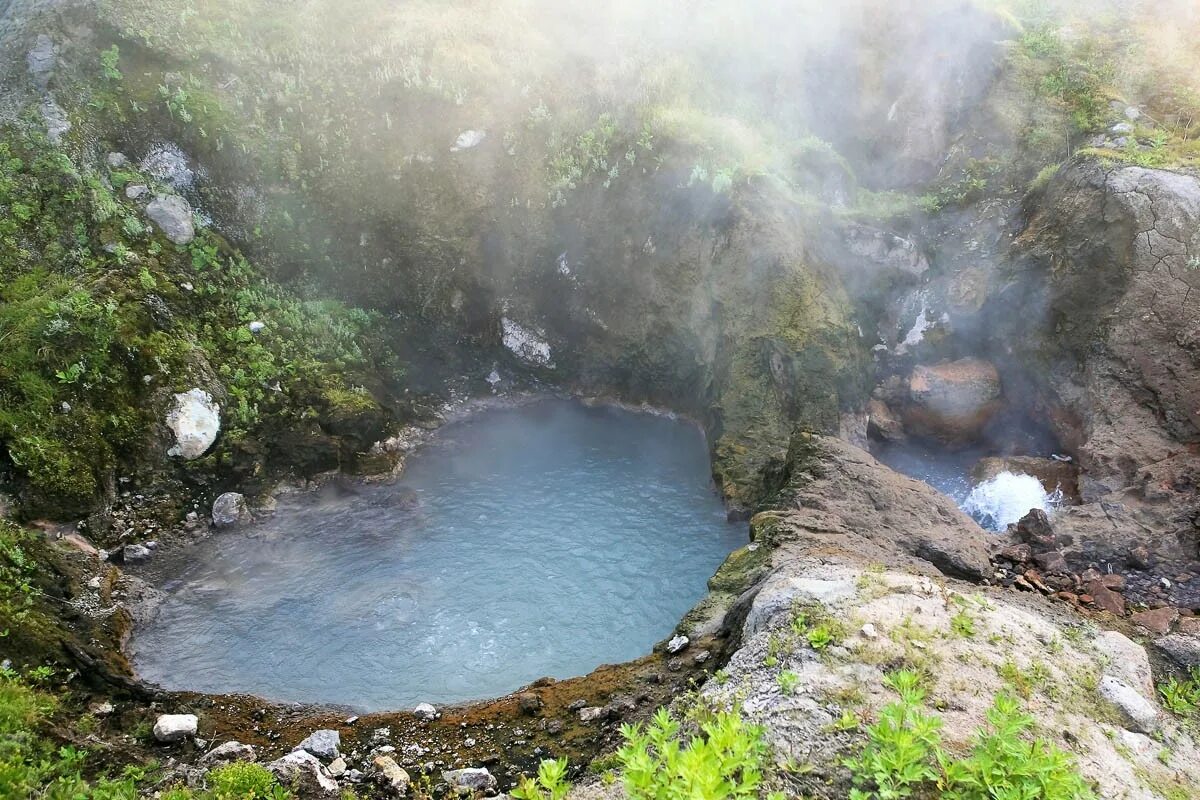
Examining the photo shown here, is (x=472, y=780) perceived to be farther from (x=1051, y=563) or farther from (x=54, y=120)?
(x=54, y=120)

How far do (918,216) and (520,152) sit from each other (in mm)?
16448

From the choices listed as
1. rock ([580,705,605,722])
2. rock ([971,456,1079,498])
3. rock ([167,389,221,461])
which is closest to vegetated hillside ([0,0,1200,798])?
rock ([167,389,221,461])

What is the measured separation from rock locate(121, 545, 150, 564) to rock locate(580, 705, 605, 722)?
14.1 metres

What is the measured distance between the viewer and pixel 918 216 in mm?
25312

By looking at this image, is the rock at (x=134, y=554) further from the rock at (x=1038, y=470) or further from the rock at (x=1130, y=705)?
the rock at (x=1038, y=470)

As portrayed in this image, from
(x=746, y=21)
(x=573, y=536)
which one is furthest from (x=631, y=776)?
(x=746, y=21)

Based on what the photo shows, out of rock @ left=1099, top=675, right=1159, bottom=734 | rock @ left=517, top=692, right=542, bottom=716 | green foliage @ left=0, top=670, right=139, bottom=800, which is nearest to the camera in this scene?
rock @ left=1099, top=675, right=1159, bottom=734

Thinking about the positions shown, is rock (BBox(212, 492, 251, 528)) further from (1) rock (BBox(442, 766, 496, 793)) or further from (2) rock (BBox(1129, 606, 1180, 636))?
(2) rock (BBox(1129, 606, 1180, 636))

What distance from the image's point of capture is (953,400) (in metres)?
23.2

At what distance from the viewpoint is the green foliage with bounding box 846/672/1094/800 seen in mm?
6273

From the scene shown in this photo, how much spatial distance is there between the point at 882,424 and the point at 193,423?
23427mm

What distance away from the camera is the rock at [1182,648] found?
10.7m

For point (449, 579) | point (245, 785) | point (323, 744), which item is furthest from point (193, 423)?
point (245, 785)

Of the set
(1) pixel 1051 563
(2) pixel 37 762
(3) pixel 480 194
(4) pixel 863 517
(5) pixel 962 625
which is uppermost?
(3) pixel 480 194
